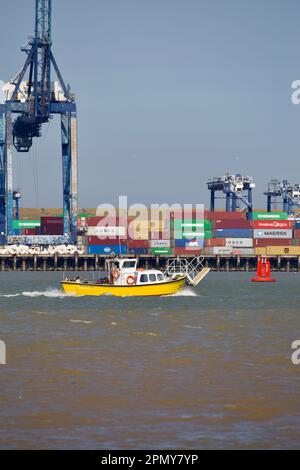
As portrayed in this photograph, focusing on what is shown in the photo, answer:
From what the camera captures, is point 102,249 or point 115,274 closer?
point 115,274

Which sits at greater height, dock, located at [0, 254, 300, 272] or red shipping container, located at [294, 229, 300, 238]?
red shipping container, located at [294, 229, 300, 238]

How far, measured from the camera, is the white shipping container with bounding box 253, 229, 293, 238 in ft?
515

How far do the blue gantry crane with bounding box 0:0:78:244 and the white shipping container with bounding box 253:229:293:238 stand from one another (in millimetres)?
35660

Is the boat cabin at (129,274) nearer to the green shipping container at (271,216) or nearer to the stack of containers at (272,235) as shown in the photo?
the stack of containers at (272,235)

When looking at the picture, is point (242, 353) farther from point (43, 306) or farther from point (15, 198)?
point (15, 198)

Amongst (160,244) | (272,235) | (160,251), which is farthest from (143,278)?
(272,235)

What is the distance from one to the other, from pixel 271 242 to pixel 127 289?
9812cm

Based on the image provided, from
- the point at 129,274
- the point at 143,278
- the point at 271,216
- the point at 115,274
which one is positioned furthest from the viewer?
Answer: the point at 271,216

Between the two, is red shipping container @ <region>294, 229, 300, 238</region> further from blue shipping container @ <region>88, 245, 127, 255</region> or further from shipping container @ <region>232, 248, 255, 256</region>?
blue shipping container @ <region>88, 245, 127, 255</region>

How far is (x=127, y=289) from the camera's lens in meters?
61.7

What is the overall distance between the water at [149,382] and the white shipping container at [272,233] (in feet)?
343

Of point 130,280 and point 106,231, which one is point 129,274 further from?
point 106,231

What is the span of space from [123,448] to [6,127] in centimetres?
11448

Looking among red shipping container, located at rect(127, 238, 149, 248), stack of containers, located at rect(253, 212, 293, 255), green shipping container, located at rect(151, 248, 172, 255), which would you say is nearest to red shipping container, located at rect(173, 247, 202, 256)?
green shipping container, located at rect(151, 248, 172, 255)
